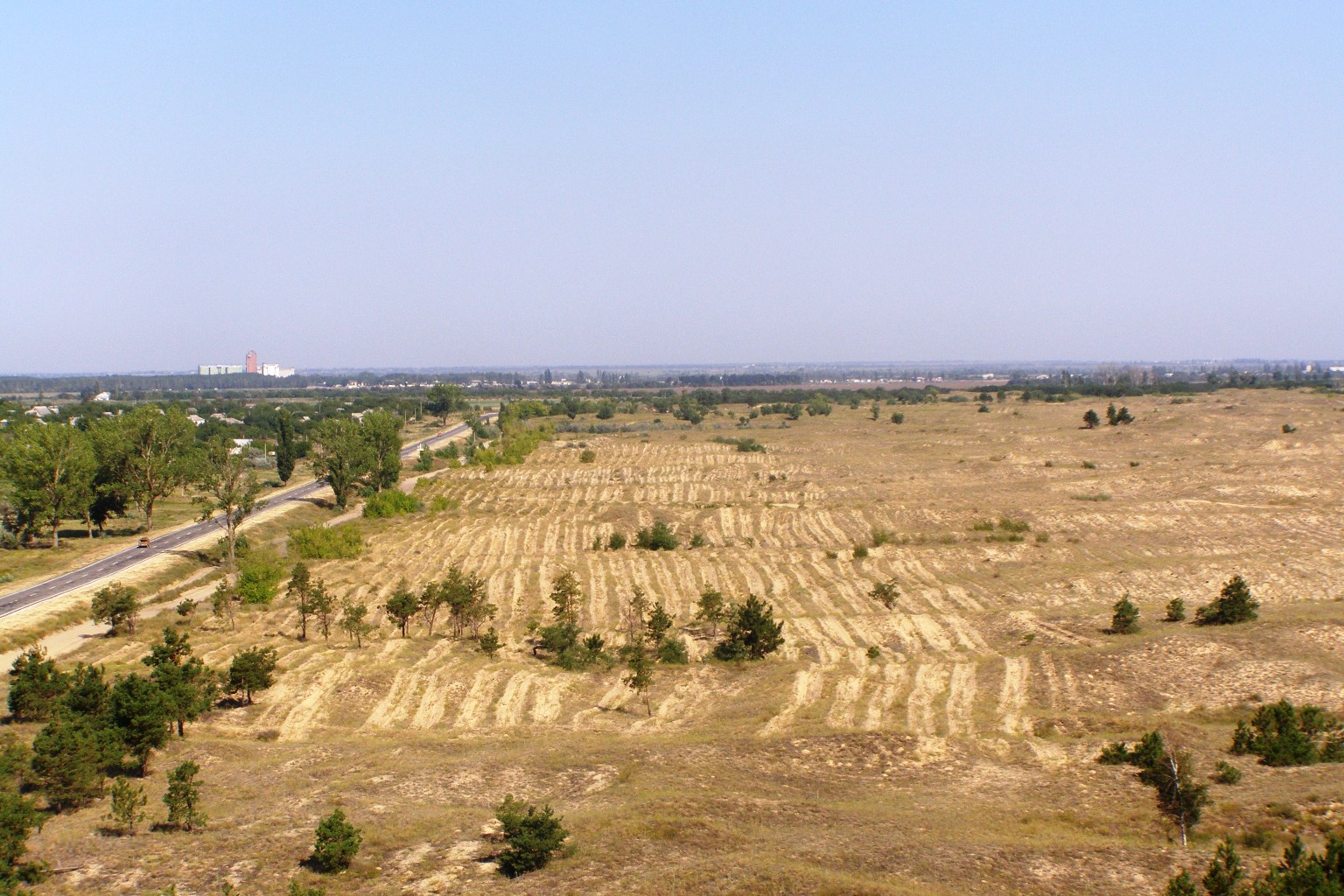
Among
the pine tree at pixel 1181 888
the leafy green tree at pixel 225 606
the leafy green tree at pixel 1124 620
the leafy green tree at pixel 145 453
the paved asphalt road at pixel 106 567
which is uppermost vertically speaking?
the leafy green tree at pixel 145 453

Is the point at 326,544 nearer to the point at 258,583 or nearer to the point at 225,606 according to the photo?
the point at 258,583

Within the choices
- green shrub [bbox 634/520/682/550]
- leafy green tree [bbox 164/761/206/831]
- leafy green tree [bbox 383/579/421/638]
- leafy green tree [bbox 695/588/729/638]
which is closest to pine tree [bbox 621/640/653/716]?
leafy green tree [bbox 695/588/729/638]

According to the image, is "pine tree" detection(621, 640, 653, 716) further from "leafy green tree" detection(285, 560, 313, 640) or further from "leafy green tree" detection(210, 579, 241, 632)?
"leafy green tree" detection(210, 579, 241, 632)

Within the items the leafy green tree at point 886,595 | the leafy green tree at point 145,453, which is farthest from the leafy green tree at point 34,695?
the leafy green tree at point 145,453

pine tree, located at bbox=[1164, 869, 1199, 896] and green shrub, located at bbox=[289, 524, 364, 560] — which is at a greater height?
pine tree, located at bbox=[1164, 869, 1199, 896]

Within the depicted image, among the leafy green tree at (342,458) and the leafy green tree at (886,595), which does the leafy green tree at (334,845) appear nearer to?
the leafy green tree at (886,595)
